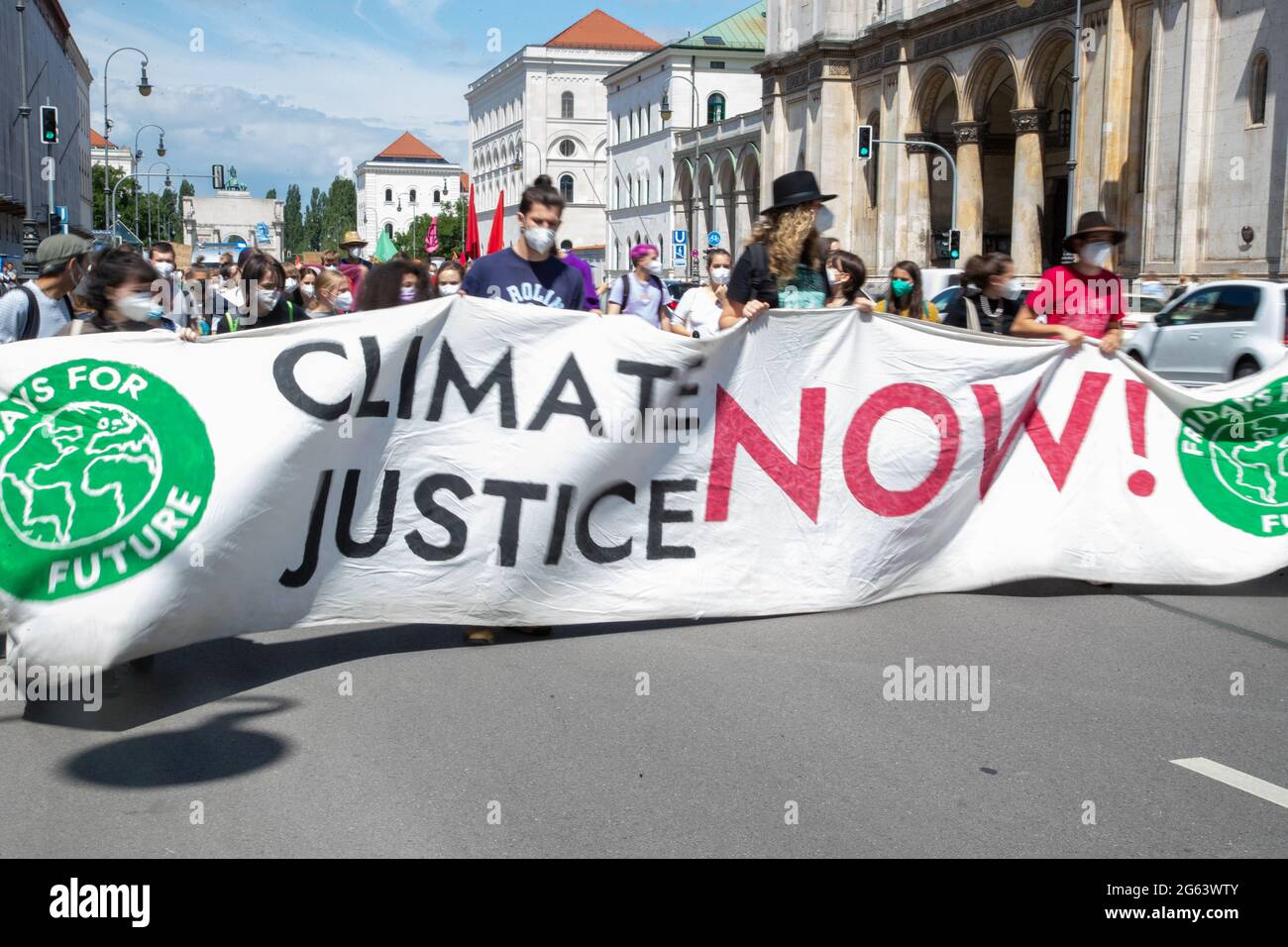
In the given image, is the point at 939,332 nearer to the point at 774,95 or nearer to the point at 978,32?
the point at 978,32

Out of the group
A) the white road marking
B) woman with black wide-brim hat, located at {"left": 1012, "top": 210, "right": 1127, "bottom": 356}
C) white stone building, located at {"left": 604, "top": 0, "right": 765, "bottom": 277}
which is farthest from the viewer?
white stone building, located at {"left": 604, "top": 0, "right": 765, "bottom": 277}

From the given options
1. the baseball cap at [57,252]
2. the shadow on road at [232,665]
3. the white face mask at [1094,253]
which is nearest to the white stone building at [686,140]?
the white face mask at [1094,253]

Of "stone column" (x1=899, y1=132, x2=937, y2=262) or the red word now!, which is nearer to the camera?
the red word now!

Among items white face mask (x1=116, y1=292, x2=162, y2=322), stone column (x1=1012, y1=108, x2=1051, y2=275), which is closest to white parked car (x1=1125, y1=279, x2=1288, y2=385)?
white face mask (x1=116, y1=292, x2=162, y2=322)

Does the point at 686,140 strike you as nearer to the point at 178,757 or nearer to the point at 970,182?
the point at 970,182

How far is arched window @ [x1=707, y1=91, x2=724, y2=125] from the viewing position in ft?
303

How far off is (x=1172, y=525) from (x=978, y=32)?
140 ft

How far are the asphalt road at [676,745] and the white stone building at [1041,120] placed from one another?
28.0 m

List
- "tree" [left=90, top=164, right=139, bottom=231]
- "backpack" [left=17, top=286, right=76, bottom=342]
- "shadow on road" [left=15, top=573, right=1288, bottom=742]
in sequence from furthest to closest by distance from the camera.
→ "tree" [left=90, top=164, right=139, bottom=231] → "backpack" [left=17, top=286, right=76, bottom=342] → "shadow on road" [left=15, top=573, right=1288, bottom=742]

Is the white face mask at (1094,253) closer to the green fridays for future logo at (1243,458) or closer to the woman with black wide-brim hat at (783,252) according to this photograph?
the green fridays for future logo at (1243,458)

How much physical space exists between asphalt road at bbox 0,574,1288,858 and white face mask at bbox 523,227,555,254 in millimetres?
2047

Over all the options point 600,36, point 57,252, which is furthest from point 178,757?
point 600,36

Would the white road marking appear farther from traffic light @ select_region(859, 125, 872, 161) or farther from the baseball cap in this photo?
traffic light @ select_region(859, 125, 872, 161)

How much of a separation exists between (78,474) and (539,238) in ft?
8.99
